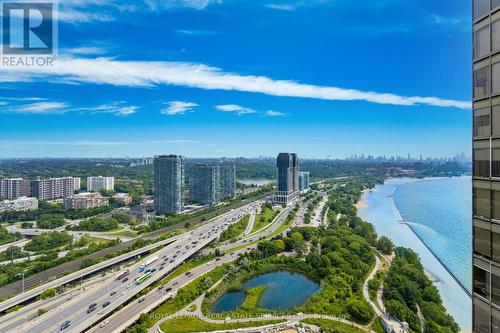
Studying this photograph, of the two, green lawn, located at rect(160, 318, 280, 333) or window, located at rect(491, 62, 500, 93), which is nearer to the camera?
window, located at rect(491, 62, 500, 93)

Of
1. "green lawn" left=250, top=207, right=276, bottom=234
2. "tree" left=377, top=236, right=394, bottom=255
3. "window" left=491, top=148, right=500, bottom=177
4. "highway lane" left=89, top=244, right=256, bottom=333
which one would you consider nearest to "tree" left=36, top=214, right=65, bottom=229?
"green lawn" left=250, top=207, right=276, bottom=234

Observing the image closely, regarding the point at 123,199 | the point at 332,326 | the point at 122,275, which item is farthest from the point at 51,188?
the point at 332,326

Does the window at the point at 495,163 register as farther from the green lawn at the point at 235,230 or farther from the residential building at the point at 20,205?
the residential building at the point at 20,205

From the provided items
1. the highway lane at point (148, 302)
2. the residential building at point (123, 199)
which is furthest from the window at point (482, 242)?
the residential building at point (123, 199)

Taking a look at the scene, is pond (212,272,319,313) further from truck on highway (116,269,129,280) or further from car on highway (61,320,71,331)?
car on highway (61,320,71,331)

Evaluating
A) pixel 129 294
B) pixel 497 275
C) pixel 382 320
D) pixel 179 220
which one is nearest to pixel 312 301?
pixel 382 320

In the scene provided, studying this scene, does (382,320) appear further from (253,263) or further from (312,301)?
(253,263)
